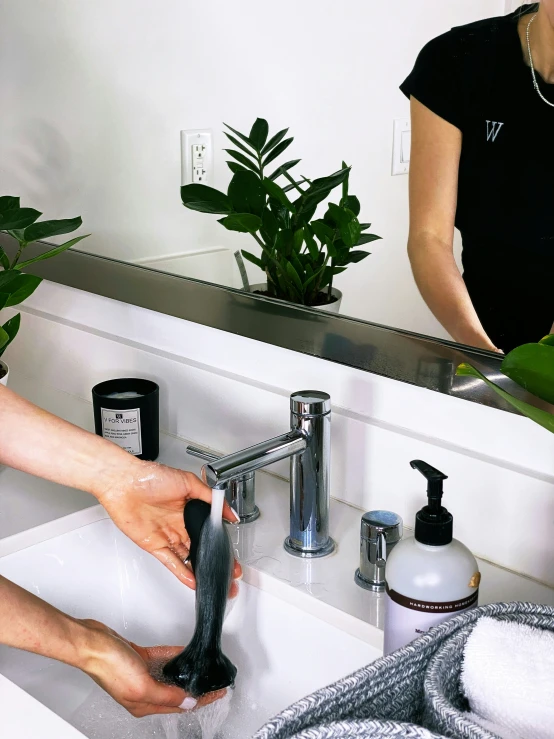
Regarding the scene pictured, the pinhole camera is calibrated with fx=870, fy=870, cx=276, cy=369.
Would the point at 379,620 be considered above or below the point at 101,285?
below

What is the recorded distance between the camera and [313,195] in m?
1.05

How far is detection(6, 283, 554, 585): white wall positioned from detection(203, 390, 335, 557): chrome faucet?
3.6 inches

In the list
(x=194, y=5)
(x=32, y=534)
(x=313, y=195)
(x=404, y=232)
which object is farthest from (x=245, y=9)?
(x=32, y=534)

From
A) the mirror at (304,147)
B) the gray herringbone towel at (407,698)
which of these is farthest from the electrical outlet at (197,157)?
the gray herringbone towel at (407,698)

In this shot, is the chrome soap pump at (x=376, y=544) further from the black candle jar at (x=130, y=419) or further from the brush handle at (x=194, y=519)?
the black candle jar at (x=130, y=419)

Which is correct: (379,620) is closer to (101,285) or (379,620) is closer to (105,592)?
(105,592)

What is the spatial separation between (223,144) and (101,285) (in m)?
0.32

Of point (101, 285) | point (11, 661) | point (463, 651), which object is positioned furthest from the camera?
point (101, 285)

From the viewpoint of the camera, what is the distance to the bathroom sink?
0.87m

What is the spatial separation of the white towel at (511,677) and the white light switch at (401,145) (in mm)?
530

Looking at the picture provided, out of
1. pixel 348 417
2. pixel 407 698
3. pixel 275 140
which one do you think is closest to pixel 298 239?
pixel 275 140

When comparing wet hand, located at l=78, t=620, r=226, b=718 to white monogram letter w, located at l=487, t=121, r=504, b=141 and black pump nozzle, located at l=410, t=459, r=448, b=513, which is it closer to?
black pump nozzle, located at l=410, t=459, r=448, b=513

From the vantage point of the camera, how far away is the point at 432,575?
68 cm

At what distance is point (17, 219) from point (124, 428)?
31 cm
